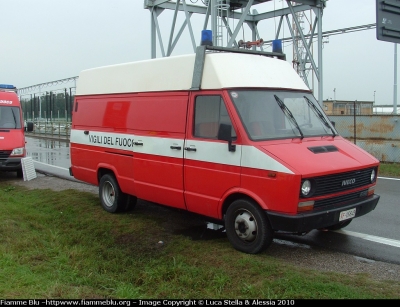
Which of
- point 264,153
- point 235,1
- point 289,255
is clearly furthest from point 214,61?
point 235,1

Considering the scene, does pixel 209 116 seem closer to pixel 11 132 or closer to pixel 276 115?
pixel 276 115

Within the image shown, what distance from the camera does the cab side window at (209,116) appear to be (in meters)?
5.86

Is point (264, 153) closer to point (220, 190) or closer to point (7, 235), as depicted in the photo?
point (220, 190)

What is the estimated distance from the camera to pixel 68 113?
31594mm

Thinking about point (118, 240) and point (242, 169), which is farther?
point (118, 240)

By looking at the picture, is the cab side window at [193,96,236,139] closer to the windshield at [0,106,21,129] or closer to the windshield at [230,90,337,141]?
the windshield at [230,90,337,141]

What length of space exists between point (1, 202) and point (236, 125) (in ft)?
18.2

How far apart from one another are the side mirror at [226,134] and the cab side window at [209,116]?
22 cm

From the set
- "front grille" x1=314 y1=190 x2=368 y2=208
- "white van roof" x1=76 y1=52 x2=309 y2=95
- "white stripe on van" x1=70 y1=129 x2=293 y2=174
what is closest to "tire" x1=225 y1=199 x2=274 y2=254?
"white stripe on van" x1=70 y1=129 x2=293 y2=174

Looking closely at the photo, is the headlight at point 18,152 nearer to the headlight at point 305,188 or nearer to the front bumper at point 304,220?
the front bumper at point 304,220

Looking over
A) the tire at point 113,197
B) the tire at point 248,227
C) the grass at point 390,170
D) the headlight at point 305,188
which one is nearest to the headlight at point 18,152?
the tire at point 113,197

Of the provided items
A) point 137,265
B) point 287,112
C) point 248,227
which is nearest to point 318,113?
point 287,112

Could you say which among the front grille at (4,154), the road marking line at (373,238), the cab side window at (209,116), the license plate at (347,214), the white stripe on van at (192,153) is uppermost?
the cab side window at (209,116)

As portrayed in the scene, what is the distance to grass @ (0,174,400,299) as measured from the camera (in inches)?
169
